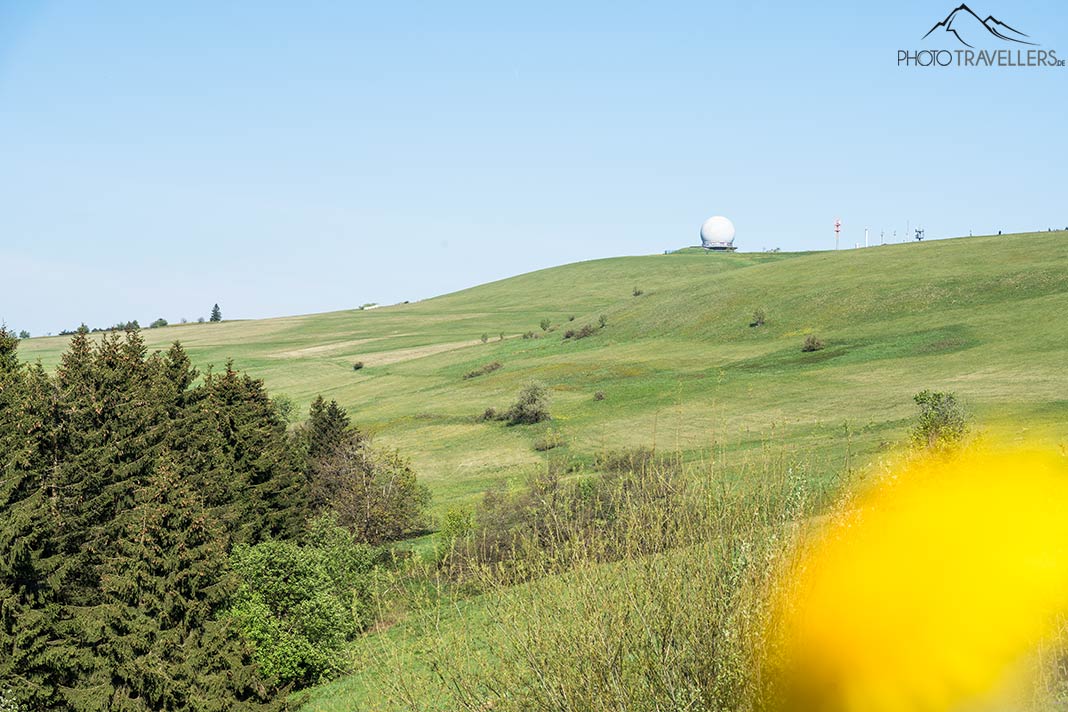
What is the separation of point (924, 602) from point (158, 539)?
32.1 meters

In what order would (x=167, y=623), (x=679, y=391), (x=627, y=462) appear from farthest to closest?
(x=627, y=462) < (x=167, y=623) < (x=679, y=391)

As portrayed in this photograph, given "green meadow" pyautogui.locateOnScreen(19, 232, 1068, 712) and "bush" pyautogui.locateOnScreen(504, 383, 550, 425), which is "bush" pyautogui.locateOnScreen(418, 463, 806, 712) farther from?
"bush" pyautogui.locateOnScreen(504, 383, 550, 425)

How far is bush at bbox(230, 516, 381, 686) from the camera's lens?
138ft

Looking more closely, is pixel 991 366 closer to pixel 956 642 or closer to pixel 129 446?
pixel 129 446

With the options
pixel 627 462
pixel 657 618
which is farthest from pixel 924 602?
pixel 627 462

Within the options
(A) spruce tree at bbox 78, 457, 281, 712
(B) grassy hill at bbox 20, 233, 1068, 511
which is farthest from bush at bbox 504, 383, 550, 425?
(A) spruce tree at bbox 78, 457, 281, 712

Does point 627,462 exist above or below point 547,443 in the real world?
above

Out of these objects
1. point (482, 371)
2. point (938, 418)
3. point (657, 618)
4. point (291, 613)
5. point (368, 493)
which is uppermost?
point (657, 618)

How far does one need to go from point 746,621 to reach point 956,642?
2.59 metres

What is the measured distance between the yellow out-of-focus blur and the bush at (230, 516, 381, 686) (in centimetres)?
3272

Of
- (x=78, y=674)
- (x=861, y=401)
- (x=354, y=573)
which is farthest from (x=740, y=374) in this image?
(x=78, y=674)

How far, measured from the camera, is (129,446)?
150 ft

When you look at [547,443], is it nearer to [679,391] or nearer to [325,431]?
[325,431]

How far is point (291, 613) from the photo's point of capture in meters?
43.6
